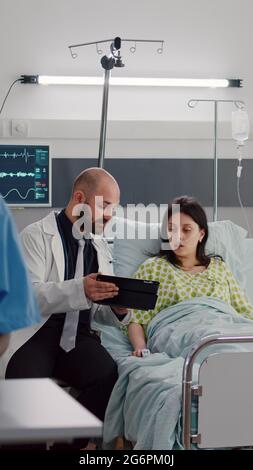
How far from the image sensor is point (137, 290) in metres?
3.37

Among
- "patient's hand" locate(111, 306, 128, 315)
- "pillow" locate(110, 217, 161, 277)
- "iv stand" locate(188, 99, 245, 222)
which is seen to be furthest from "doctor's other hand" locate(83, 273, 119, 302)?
"iv stand" locate(188, 99, 245, 222)

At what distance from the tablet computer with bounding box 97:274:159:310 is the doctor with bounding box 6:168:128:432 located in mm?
32

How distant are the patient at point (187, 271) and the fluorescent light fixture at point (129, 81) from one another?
4.06ft

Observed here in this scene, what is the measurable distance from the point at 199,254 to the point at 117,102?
58.7 inches

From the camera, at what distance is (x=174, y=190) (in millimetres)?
5328

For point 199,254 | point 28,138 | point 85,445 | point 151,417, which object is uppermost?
point 28,138

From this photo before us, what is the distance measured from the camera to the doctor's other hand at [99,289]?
11.0ft

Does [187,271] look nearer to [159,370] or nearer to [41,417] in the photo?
[159,370]

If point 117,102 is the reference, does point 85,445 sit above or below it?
below

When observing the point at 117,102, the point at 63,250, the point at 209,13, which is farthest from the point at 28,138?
the point at 63,250

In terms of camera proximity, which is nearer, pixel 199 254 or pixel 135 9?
pixel 199 254

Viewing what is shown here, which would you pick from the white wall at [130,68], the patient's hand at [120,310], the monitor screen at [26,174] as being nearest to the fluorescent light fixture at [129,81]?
the white wall at [130,68]

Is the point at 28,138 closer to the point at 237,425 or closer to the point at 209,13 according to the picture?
the point at 209,13
